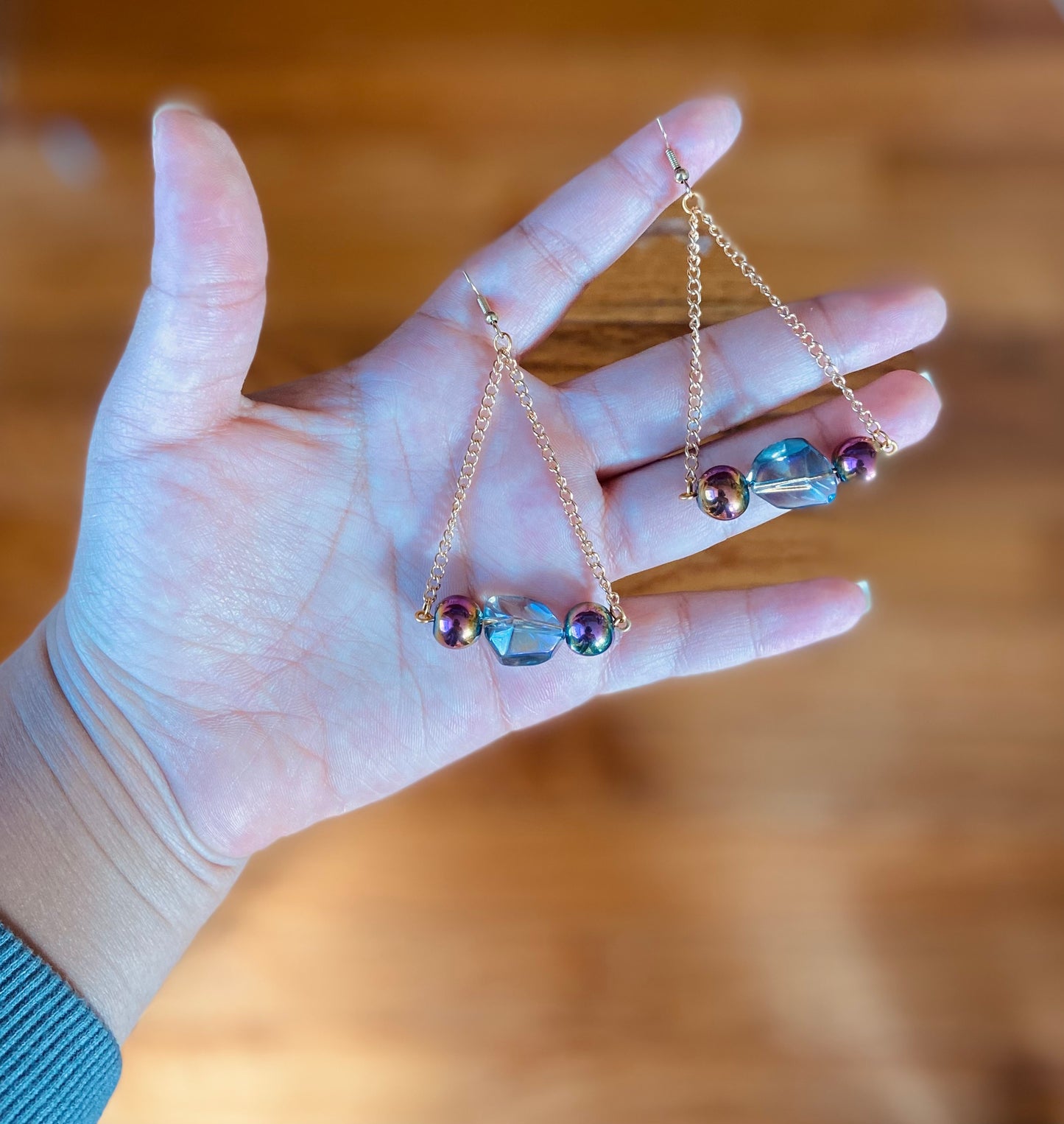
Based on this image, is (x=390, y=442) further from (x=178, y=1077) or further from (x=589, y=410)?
(x=178, y=1077)

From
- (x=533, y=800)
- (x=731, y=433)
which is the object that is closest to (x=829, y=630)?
(x=731, y=433)

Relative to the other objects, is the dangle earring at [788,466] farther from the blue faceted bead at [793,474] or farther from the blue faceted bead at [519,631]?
the blue faceted bead at [519,631]

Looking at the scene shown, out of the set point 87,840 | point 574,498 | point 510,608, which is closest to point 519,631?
point 510,608

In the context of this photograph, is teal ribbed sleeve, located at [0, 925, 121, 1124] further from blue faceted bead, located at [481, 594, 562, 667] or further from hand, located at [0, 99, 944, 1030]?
blue faceted bead, located at [481, 594, 562, 667]

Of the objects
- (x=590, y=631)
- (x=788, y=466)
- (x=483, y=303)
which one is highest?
(x=483, y=303)

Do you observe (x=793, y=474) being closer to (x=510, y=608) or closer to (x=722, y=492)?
(x=722, y=492)

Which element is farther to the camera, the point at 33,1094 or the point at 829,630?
the point at 829,630
